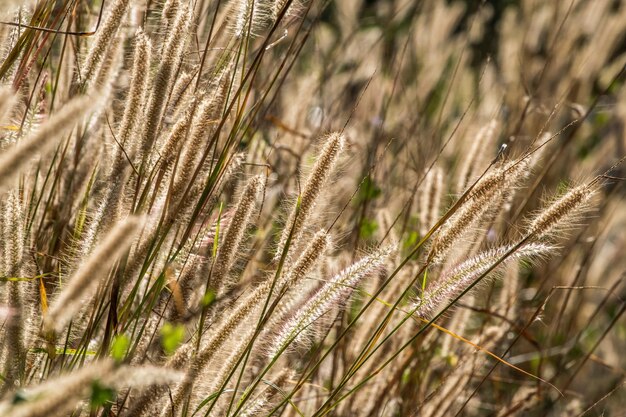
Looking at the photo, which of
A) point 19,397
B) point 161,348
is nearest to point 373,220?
point 161,348

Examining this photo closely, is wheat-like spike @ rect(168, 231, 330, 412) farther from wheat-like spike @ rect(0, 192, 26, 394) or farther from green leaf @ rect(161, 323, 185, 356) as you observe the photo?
wheat-like spike @ rect(0, 192, 26, 394)

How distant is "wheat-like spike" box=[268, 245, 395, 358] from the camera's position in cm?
128

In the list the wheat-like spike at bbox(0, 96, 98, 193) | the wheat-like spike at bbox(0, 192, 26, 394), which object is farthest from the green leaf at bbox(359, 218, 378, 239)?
the wheat-like spike at bbox(0, 96, 98, 193)

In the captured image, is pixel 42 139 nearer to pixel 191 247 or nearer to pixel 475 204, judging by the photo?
pixel 191 247

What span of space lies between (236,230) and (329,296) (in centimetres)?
19

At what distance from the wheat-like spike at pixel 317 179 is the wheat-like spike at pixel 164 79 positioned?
0.29m

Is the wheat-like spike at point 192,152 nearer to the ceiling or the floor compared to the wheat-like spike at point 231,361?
nearer to the ceiling

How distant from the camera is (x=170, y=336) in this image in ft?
4.30

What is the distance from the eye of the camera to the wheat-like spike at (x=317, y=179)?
1263mm

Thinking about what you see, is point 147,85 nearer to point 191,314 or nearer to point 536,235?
point 191,314

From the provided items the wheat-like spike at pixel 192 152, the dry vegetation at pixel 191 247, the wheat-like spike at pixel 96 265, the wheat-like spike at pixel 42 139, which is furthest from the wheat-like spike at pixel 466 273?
the wheat-like spike at pixel 42 139

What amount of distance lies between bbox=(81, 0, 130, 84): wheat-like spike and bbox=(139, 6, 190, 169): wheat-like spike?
0.09 meters

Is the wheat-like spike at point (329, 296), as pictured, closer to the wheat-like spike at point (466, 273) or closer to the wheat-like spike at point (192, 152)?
the wheat-like spike at point (466, 273)

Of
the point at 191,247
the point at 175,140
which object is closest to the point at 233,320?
the point at 191,247
